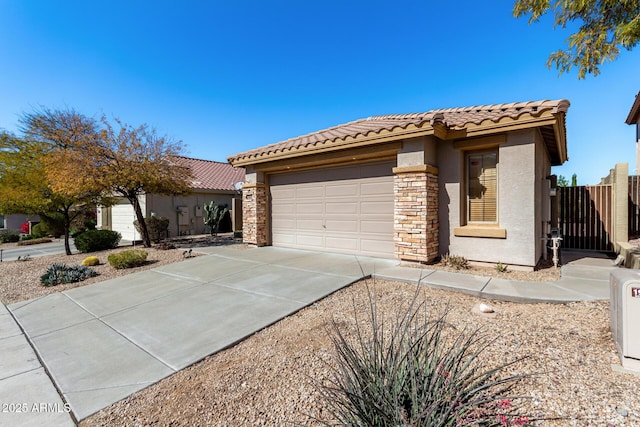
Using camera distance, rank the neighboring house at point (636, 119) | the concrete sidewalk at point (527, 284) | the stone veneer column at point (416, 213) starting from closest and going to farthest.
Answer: the concrete sidewalk at point (527, 284) → the stone veneer column at point (416, 213) → the neighboring house at point (636, 119)

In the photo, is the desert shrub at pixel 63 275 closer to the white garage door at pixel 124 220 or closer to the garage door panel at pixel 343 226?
the garage door panel at pixel 343 226

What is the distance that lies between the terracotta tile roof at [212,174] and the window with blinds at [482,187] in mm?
14571

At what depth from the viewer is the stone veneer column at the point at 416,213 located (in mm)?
6770

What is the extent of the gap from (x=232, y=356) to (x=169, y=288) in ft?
11.2

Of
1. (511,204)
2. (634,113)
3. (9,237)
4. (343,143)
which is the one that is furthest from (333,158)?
(9,237)

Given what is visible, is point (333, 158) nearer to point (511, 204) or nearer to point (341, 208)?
point (341, 208)

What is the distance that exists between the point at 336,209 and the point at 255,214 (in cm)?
333

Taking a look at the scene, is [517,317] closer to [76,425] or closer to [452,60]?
[76,425]

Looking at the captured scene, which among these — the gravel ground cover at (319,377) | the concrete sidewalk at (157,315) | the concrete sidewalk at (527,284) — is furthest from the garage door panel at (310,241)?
the gravel ground cover at (319,377)

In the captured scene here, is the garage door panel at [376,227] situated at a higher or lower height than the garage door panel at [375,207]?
lower

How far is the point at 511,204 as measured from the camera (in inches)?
251

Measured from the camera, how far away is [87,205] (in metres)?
12.6

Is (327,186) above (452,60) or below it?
below

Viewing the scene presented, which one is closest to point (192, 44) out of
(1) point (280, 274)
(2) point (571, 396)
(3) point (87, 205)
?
(3) point (87, 205)
